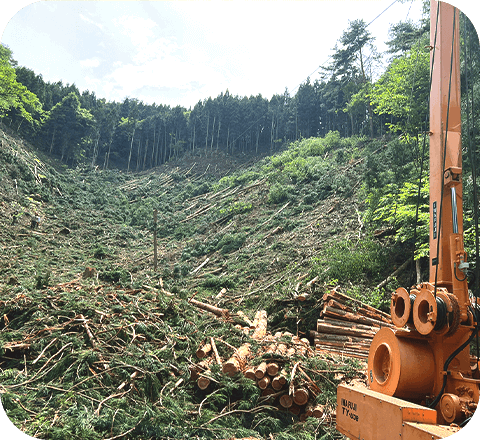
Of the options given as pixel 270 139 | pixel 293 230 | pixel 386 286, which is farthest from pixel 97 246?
pixel 270 139

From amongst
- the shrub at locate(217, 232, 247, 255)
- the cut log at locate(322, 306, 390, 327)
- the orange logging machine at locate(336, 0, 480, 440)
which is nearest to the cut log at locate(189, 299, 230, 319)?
the cut log at locate(322, 306, 390, 327)

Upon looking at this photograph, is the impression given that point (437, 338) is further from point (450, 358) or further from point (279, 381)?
point (279, 381)

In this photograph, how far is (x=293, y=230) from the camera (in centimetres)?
2020

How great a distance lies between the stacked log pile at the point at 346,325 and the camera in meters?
9.01

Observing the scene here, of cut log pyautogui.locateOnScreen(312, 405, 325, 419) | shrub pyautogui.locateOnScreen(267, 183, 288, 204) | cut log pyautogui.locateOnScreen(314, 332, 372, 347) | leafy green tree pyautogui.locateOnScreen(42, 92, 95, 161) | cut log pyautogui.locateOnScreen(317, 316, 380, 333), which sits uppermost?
leafy green tree pyautogui.locateOnScreen(42, 92, 95, 161)

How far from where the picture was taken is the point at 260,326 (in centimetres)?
961

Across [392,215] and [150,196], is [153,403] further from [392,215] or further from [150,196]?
[150,196]

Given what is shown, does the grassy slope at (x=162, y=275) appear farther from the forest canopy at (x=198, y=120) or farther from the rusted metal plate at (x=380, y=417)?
the forest canopy at (x=198, y=120)

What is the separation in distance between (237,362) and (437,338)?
11.1 feet

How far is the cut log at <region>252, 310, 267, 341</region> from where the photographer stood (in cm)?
849

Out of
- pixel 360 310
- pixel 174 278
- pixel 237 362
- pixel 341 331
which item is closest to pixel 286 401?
pixel 237 362

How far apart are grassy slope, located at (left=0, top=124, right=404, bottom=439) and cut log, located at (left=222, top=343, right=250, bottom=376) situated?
0.18 meters

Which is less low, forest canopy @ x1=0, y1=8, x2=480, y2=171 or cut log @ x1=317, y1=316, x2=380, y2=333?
forest canopy @ x1=0, y1=8, x2=480, y2=171

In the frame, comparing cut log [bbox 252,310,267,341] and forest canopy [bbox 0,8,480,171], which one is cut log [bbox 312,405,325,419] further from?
forest canopy [bbox 0,8,480,171]
